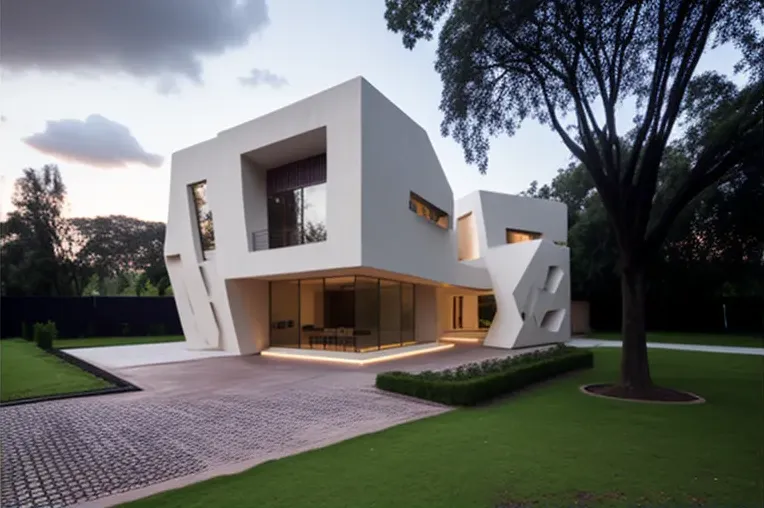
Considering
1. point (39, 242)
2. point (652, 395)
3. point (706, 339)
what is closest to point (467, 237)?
point (706, 339)

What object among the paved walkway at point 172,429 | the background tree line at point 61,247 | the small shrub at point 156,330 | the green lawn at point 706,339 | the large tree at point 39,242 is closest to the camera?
the paved walkway at point 172,429

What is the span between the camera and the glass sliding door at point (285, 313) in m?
18.1

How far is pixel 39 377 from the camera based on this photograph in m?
12.1

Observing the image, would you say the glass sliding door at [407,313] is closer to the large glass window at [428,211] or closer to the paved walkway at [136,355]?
the large glass window at [428,211]

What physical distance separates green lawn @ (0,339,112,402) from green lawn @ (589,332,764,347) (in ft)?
84.7

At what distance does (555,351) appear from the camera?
14.4m

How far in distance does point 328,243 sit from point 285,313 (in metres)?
5.87

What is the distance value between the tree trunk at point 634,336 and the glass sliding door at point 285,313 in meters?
11.8

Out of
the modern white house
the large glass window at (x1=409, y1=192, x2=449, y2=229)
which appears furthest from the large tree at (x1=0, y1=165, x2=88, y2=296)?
the large glass window at (x1=409, y1=192, x2=449, y2=229)

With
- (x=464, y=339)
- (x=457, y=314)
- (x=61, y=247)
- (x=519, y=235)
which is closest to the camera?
(x=464, y=339)

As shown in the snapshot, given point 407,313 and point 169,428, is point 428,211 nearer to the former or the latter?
point 407,313

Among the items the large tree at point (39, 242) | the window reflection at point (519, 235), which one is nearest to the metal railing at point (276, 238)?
the window reflection at point (519, 235)

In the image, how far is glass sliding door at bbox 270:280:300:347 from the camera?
18.1 metres

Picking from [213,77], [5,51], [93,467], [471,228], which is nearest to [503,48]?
[213,77]
